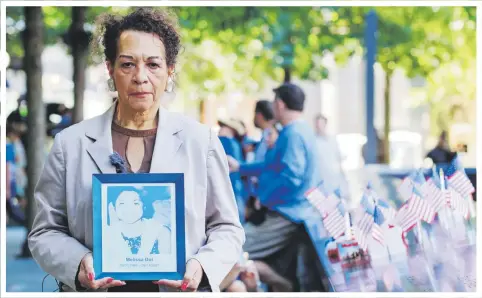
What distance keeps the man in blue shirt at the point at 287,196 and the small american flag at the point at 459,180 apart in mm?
1919

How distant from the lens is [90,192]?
125 inches

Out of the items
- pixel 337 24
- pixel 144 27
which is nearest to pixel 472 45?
pixel 337 24

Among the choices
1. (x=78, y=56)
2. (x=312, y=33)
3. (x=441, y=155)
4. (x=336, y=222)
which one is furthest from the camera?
(x=312, y=33)

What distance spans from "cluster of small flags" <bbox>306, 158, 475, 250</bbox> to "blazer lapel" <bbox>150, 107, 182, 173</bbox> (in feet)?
7.73

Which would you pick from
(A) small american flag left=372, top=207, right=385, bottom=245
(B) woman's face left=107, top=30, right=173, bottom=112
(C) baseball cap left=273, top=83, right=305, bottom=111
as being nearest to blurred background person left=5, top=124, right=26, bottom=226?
(C) baseball cap left=273, top=83, right=305, bottom=111

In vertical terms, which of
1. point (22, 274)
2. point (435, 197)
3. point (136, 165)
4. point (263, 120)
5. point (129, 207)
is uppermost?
point (263, 120)

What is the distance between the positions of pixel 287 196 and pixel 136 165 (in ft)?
13.1

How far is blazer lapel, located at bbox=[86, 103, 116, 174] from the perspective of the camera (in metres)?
3.21

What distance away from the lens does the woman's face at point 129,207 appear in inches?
124

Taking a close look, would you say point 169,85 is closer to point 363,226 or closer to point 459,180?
point 459,180

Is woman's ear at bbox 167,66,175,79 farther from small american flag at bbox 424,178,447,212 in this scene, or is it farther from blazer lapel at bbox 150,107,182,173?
small american flag at bbox 424,178,447,212

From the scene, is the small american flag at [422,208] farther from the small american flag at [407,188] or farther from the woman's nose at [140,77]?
the woman's nose at [140,77]

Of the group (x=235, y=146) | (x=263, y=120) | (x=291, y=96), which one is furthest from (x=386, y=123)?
(x=291, y=96)

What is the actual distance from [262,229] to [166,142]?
407 cm
